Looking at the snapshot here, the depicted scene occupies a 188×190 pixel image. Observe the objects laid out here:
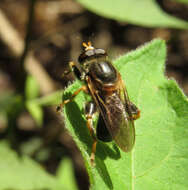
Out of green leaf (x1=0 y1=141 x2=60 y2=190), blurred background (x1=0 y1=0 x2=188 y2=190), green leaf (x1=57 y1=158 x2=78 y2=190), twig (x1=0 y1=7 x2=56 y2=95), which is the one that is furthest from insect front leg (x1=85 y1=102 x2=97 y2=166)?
twig (x1=0 y1=7 x2=56 y2=95)

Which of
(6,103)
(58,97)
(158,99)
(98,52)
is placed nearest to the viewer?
(158,99)

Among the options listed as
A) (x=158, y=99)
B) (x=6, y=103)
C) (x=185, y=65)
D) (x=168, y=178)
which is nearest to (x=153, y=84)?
(x=158, y=99)

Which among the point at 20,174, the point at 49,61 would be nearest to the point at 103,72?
the point at 20,174

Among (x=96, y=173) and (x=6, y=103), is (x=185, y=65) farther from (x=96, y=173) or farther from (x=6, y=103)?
(x=96, y=173)

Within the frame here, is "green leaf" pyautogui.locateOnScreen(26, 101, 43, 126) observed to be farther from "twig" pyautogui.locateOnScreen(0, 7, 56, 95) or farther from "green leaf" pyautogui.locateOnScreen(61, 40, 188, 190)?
"green leaf" pyautogui.locateOnScreen(61, 40, 188, 190)

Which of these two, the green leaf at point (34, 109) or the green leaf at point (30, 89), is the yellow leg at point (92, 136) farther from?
the green leaf at point (30, 89)

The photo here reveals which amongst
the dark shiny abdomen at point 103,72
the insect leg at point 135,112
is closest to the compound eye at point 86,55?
the dark shiny abdomen at point 103,72
